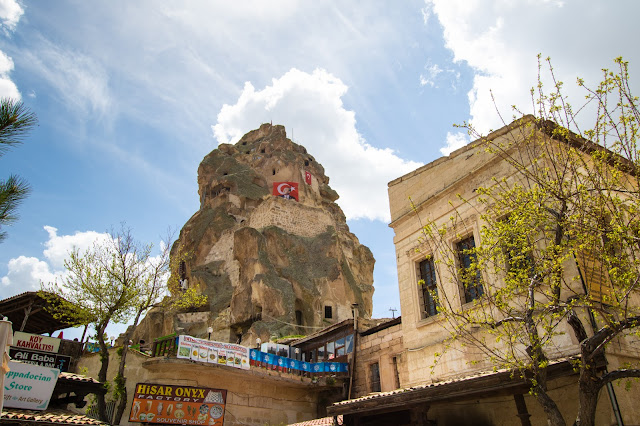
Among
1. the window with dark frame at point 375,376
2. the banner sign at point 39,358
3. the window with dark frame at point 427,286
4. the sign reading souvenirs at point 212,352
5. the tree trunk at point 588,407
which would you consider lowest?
the tree trunk at point 588,407

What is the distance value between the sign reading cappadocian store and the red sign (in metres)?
31.6

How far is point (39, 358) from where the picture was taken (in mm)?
15500

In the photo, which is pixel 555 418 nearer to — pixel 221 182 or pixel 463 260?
pixel 463 260

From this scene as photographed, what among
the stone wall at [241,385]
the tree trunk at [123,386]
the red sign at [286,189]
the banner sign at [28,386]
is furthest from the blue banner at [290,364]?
the red sign at [286,189]

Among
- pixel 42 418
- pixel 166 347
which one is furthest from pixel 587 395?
pixel 166 347

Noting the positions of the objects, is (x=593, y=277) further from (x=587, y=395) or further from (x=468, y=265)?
(x=587, y=395)

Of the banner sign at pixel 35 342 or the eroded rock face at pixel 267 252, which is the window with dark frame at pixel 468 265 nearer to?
the banner sign at pixel 35 342

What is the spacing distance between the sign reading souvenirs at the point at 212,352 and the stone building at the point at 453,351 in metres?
5.07

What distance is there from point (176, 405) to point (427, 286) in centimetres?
984

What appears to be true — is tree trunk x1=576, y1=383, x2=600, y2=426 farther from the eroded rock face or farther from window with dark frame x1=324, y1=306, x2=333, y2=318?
window with dark frame x1=324, y1=306, x2=333, y2=318

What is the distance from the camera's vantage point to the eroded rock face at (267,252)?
33.8 m

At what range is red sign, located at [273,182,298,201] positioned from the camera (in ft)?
157

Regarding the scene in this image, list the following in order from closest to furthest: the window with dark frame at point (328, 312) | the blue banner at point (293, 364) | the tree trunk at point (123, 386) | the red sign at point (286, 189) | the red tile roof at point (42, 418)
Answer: the red tile roof at point (42, 418), the tree trunk at point (123, 386), the blue banner at point (293, 364), the window with dark frame at point (328, 312), the red sign at point (286, 189)

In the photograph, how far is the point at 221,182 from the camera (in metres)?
47.8
